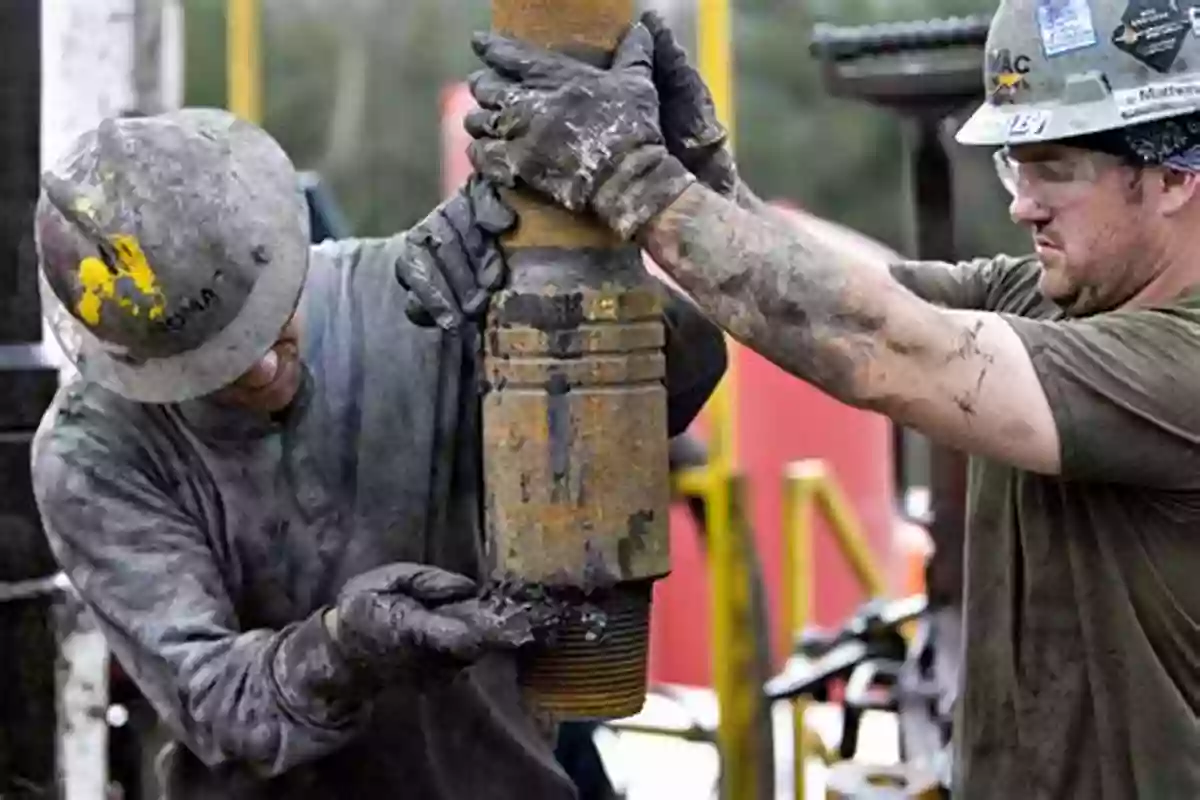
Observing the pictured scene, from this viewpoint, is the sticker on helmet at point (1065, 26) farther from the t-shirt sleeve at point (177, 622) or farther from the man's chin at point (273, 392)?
the t-shirt sleeve at point (177, 622)

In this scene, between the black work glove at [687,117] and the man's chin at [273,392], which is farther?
the man's chin at [273,392]

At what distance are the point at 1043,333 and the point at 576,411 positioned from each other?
59cm

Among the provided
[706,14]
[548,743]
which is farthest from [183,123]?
[706,14]

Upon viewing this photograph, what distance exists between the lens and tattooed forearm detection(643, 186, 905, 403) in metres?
2.11

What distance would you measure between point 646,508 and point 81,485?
2.58 feet

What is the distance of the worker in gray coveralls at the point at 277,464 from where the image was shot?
2.22 meters

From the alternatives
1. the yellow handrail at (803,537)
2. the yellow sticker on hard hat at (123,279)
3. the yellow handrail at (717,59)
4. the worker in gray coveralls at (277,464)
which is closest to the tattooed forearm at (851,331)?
the worker in gray coveralls at (277,464)

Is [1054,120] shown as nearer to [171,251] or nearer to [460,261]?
[460,261]

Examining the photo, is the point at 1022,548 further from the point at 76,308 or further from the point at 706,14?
the point at 706,14

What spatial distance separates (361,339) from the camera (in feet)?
8.32

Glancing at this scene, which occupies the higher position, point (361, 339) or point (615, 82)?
point (615, 82)

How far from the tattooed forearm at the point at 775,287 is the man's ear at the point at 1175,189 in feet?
1.37

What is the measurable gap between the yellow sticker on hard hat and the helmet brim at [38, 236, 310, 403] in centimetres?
8

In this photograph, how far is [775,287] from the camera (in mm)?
2115
